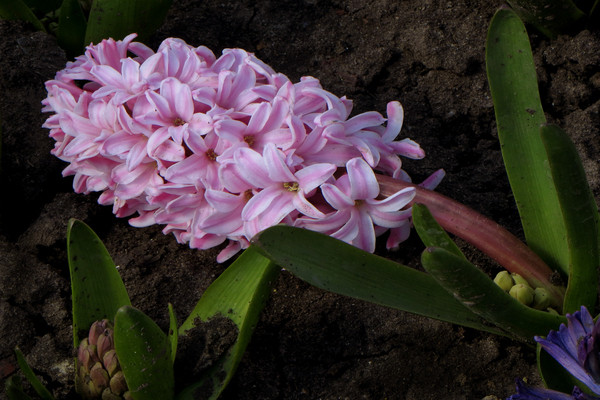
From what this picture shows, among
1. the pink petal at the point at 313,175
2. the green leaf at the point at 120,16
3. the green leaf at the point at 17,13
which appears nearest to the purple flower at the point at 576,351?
the pink petal at the point at 313,175

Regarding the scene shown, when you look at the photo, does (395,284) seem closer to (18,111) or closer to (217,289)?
(217,289)

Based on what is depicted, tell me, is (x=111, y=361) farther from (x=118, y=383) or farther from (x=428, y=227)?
(x=428, y=227)

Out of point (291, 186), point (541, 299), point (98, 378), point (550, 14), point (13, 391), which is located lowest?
point (98, 378)

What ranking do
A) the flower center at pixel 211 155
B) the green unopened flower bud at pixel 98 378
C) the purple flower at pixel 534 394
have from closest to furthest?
the purple flower at pixel 534 394
the green unopened flower bud at pixel 98 378
the flower center at pixel 211 155

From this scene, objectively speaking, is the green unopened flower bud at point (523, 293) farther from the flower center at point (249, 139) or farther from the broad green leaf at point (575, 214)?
the flower center at point (249, 139)

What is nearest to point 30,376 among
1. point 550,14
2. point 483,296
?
point 483,296

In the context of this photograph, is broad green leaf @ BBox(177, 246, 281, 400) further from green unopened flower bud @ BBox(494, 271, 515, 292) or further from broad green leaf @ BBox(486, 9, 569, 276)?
broad green leaf @ BBox(486, 9, 569, 276)

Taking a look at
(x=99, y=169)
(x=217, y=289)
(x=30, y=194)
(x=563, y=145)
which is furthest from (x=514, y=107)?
(x=30, y=194)

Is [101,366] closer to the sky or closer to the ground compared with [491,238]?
closer to the ground
